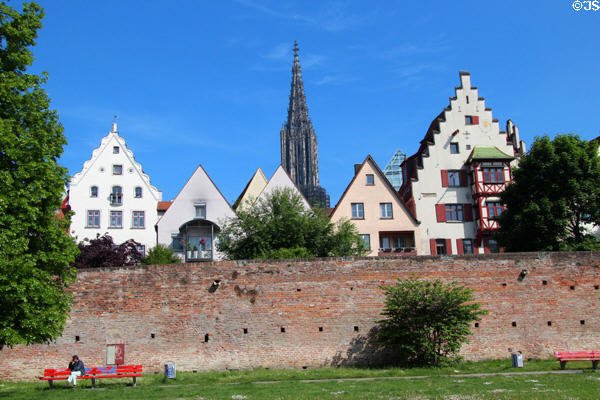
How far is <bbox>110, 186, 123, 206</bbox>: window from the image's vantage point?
45.9m

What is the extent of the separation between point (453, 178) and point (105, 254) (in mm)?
24892

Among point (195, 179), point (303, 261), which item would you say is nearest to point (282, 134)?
point (195, 179)

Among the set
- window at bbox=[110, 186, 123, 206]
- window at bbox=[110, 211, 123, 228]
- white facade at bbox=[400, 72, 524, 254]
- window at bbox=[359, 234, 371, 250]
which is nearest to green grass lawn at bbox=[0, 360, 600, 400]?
window at bbox=[359, 234, 371, 250]

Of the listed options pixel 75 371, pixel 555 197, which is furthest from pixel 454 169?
pixel 75 371

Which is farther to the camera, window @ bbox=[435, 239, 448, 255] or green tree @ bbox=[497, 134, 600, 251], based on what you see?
A: window @ bbox=[435, 239, 448, 255]

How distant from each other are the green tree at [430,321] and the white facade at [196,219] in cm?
2145

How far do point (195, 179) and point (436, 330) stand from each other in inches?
1031

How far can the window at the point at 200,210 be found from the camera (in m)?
44.4

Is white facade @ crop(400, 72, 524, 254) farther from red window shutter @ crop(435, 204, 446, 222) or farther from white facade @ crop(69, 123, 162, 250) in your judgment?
white facade @ crop(69, 123, 162, 250)

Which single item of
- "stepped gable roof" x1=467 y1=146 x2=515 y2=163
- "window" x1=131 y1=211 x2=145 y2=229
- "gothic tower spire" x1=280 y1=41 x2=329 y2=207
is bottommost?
"window" x1=131 y1=211 x2=145 y2=229

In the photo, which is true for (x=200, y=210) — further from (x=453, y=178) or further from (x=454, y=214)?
(x=453, y=178)

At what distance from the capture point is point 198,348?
24.9 metres

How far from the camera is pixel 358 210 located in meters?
42.4

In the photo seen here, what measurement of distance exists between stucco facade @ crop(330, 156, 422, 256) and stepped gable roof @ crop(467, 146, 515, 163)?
638 cm
